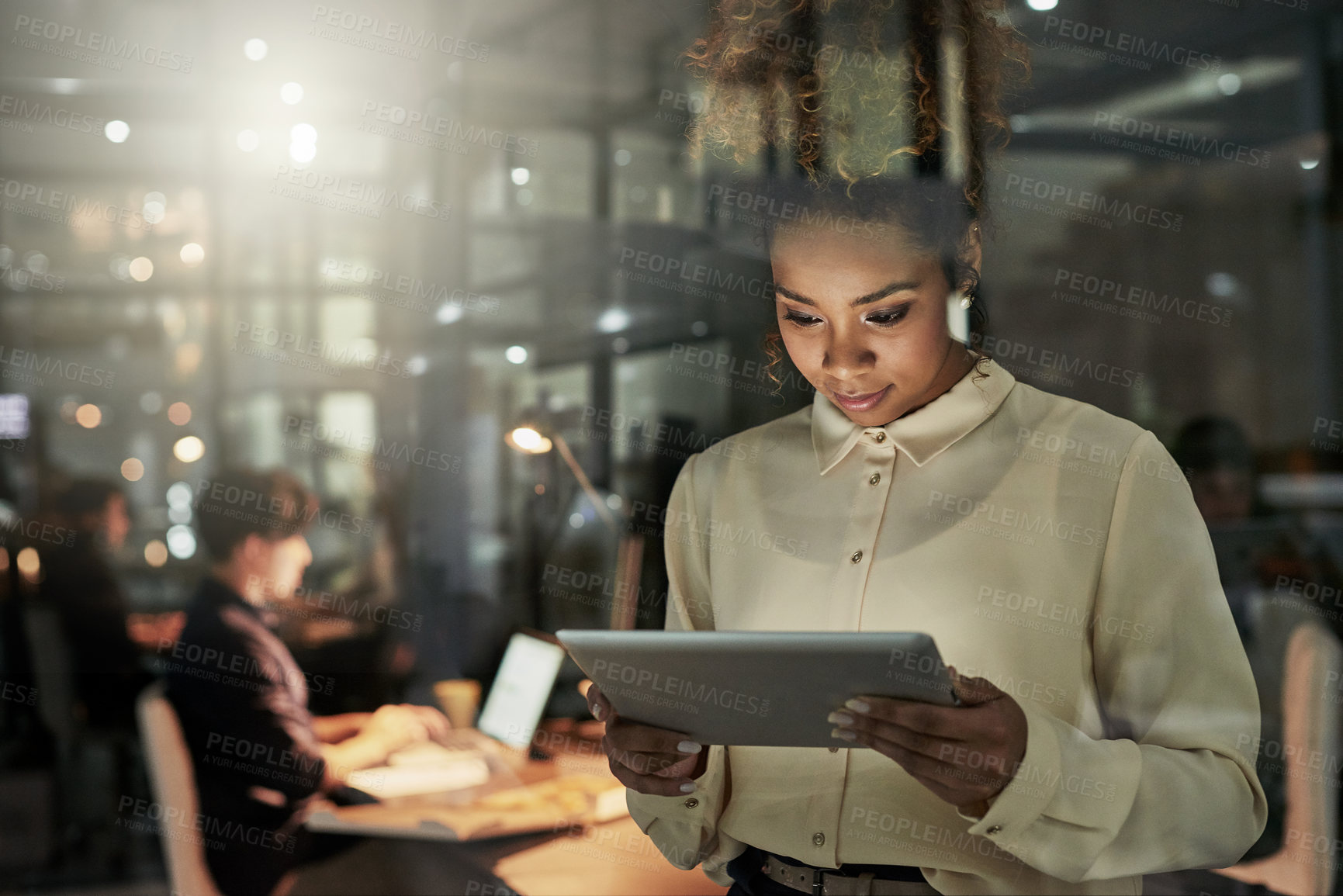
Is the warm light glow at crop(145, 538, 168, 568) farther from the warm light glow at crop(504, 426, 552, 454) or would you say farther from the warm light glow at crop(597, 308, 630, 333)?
the warm light glow at crop(597, 308, 630, 333)

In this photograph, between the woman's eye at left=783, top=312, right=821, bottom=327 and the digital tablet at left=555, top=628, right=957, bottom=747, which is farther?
the woman's eye at left=783, top=312, right=821, bottom=327

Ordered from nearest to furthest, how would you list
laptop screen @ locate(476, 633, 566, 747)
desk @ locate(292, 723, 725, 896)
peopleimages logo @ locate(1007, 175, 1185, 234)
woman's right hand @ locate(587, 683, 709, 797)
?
woman's right hand @ locate(587, 683, 709, 797) → peopleimages logo @ locate(1007, 175, 1185, 234) → desk @ locate(292, 723, 725, 896) → laptop screen @ locate(476, 633, 566, 747)

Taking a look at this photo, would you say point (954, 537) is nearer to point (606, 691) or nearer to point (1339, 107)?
point (606, 691)

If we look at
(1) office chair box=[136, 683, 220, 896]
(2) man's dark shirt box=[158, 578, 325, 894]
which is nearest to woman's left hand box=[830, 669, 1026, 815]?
(1) office chair box=[136, 683, 220, 896]

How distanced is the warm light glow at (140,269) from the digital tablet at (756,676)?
3633 mm

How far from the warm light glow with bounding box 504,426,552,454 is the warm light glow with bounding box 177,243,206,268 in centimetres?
201

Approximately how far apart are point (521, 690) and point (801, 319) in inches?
60.7

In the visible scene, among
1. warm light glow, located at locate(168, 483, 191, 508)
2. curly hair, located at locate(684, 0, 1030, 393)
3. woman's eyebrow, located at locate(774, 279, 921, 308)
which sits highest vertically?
curly hair, located at locate(684, 0, 1030, 393)

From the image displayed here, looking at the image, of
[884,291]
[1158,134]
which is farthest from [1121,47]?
[884,291]

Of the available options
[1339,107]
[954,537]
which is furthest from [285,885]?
[1339,107]

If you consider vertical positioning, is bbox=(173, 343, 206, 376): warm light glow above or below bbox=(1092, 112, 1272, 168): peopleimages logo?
below

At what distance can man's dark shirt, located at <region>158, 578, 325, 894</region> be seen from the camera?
8.43 feet

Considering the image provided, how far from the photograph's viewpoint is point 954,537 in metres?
1.30

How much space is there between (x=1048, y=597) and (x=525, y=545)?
1784mm
